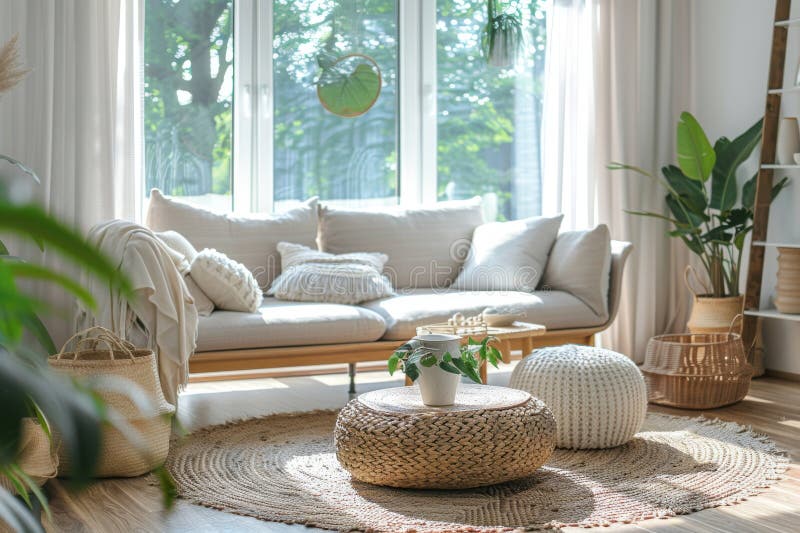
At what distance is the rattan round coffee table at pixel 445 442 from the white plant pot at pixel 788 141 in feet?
8.00

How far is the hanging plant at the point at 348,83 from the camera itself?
194 inches

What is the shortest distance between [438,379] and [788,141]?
2.67 meters

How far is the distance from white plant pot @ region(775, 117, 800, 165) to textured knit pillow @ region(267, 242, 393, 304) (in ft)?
6.54

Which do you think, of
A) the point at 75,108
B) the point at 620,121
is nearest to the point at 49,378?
the point at 75,108

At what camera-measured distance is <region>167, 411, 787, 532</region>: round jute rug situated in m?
2.40

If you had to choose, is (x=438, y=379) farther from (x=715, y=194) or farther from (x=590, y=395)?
(x=715, y=194)

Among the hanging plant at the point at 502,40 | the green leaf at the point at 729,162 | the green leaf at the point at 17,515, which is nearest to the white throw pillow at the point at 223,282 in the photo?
the hanging plant at the point at 502,40

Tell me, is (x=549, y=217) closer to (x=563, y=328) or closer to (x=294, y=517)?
(x=563, y=328)

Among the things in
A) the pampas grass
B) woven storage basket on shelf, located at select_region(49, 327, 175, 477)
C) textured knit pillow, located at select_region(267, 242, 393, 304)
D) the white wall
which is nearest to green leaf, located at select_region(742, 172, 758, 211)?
the white wall

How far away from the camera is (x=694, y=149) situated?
4.72 meters

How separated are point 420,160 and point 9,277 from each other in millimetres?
4928

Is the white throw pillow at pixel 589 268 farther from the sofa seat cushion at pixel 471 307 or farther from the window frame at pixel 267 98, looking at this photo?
the window frame at pixel 267 98

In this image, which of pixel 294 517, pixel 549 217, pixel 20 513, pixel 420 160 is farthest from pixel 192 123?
pixel 20 513

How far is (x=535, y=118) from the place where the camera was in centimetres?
540
